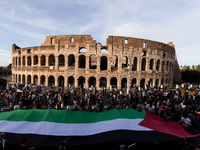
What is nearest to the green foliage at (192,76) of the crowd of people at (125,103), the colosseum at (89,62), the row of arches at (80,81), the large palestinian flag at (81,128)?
the colosseum at (89,62)

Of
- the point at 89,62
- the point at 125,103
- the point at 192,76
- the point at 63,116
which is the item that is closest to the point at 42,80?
the point at 89,62

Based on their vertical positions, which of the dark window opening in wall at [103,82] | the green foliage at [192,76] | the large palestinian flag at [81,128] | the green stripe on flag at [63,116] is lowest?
the large palestinian flag at [81,128]

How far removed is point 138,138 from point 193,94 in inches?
453

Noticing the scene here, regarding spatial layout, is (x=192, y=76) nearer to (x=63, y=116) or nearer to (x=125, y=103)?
(x=125, y=103)

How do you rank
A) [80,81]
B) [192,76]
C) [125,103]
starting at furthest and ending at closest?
1. [192,76]
2. [80,81]
3. [125,103]

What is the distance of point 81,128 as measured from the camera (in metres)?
5.63

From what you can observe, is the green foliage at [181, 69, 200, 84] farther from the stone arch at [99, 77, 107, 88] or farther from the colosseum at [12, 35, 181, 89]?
the stone arch at [99, 77, 107, 88]

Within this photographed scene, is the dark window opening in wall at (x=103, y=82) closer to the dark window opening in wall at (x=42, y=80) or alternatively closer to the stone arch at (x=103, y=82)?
the stone arch at (x=103, y=82)

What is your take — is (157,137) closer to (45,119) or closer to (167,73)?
(45,119)

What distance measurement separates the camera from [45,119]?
608 cm

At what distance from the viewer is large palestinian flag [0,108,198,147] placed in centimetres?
500

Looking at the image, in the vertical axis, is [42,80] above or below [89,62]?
below

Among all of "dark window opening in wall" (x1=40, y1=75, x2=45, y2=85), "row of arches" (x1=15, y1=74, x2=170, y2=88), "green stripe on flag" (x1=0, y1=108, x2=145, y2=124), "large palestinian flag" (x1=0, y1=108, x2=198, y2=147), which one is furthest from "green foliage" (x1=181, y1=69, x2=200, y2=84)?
"dark window opening in wall" (x1=40, y1=75, x2=45, y2=85)

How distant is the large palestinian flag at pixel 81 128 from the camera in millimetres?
5004
